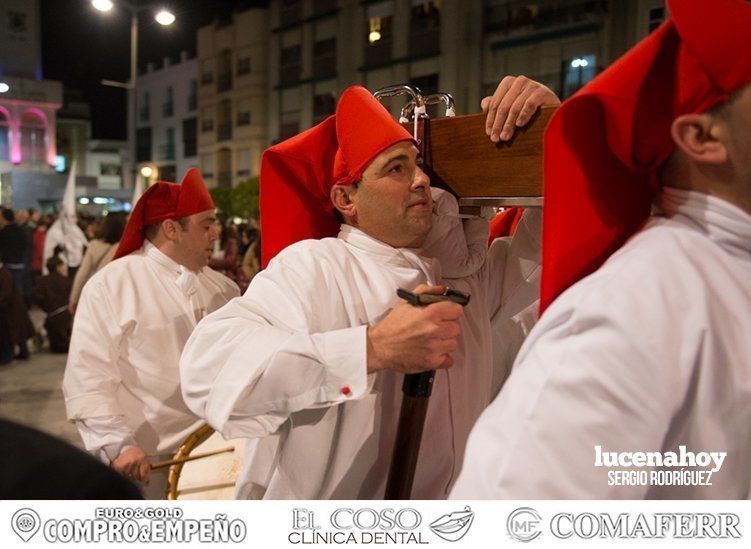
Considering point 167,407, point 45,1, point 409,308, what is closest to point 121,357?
point 167,407

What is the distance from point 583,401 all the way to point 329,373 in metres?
0.52

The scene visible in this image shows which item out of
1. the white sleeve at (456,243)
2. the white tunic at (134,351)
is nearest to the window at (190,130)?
the white tunic at (134,351)

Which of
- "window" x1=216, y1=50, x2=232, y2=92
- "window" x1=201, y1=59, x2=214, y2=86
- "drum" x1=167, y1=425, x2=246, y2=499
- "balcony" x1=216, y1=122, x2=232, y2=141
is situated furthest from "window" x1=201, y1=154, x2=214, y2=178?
"drum" x1=167, y1=425, x2=246, y2=499

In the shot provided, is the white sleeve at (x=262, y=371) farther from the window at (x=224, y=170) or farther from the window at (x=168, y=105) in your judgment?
the window at (x=224, y=170)

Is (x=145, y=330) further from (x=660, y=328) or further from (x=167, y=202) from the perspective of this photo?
(x=660, y=328)

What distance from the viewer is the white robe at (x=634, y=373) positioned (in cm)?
70

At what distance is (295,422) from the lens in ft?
4.33

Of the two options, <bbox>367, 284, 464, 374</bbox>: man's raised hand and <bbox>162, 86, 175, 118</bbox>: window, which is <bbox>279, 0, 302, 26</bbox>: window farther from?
<bbox>162, 86, 175, 118</bbox>: window

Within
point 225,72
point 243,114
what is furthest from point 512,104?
point 243,114

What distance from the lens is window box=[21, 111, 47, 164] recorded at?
9.14 feet

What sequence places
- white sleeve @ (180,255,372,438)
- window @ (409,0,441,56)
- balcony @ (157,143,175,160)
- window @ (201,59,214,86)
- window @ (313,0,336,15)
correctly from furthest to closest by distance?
1. window @ (201,59,214,86)
2. balcony @ (157,143,175,160)
3. window @ (313,0,336,15)
4. window @ (409,0,441,56)
5. white sleeve @ (180,255,372,438)

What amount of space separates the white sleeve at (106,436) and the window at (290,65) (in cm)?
638

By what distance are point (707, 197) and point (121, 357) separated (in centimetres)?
210

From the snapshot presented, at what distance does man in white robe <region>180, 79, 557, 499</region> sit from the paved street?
2.65m
